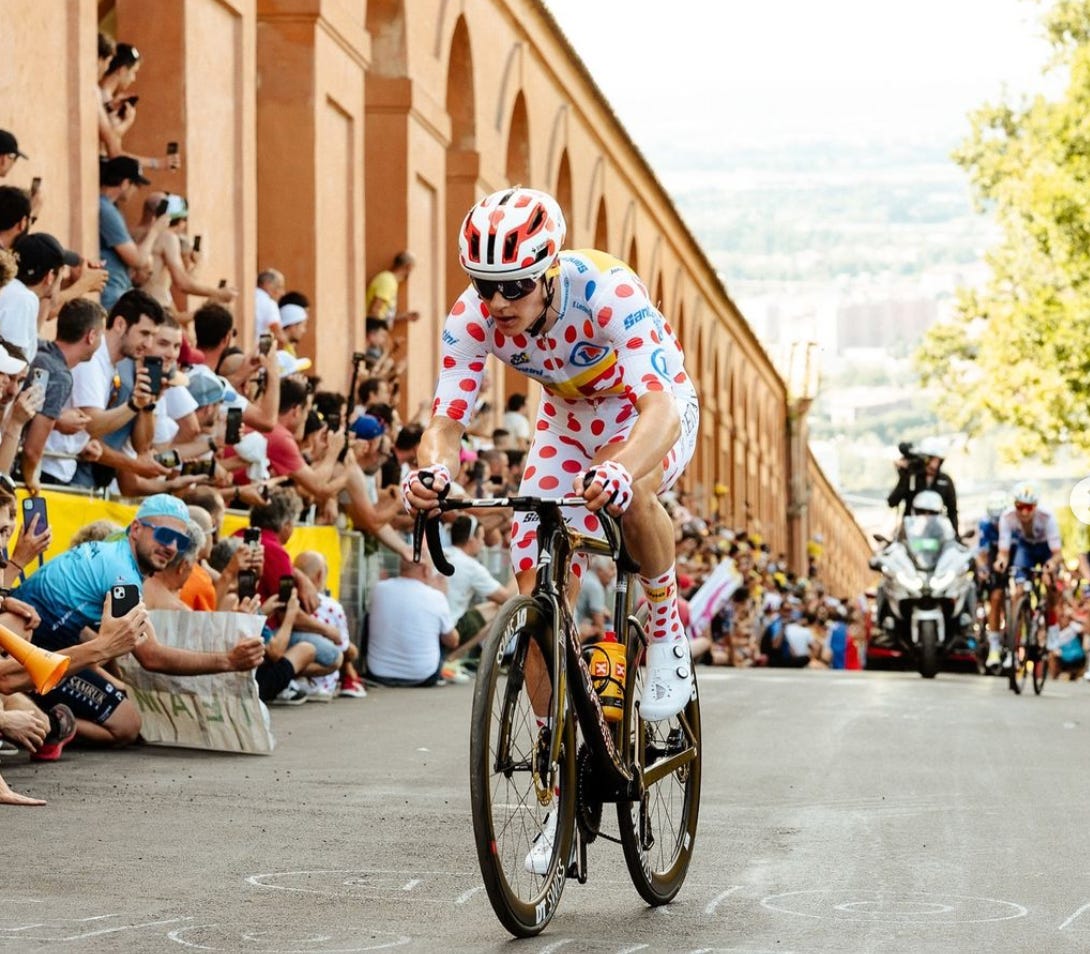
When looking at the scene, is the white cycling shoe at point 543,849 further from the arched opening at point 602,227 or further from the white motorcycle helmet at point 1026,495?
the arched opening at point 602,227

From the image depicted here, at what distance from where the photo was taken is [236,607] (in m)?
12.6

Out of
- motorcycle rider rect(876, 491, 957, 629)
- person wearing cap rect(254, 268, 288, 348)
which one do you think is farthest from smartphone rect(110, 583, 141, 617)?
motorcycle rider rect(876, 491, 957, 629)

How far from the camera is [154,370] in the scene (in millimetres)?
13133

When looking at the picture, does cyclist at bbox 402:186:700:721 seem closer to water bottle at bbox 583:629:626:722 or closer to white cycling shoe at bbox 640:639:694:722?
white cycling shoe at bbox 640:639:694:722

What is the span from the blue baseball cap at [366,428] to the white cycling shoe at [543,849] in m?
11.8

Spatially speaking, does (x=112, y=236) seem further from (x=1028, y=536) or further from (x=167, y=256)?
(x=1028, y=536)

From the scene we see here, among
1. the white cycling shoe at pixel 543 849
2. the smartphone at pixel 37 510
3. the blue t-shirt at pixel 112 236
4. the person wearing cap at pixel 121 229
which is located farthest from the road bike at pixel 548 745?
the blue t-shirt at pixel 112 236

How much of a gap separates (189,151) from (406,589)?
518cm

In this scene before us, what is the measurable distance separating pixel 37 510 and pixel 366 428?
7018 millimetres

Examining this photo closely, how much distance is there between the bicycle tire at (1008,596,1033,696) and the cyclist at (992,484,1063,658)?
2.79 feet

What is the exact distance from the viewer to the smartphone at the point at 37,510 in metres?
11.2

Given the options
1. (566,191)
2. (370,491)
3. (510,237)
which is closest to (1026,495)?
(370,491)

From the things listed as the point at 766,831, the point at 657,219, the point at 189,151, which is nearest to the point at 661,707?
the point at 766,831

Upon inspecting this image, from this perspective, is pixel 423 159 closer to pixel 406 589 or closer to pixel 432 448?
pixel 406 589
